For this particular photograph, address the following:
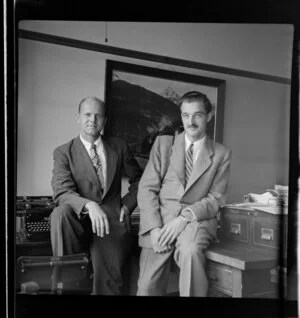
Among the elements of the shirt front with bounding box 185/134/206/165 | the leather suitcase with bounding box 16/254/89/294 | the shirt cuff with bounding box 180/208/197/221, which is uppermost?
the shirt front with bounding box 185/134/206/165

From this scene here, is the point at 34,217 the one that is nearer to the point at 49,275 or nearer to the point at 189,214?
the point at 49,275

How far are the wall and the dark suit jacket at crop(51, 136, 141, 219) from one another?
5 cm

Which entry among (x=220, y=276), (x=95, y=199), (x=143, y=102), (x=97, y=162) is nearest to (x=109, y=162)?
(x=97, y=162)

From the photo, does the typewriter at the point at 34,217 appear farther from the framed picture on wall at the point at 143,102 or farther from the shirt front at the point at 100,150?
the framed picture on wall at the point at 143,102

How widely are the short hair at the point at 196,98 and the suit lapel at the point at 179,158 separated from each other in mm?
147

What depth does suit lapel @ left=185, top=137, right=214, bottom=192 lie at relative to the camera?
68.1 inches

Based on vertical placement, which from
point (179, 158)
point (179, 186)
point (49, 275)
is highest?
point (179, 158)

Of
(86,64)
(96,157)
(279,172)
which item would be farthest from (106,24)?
(279,172)

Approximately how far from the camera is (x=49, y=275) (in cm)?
169

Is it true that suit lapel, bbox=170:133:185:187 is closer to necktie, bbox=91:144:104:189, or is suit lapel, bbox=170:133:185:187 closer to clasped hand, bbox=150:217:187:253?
clasped hand, bbox=150:217:187:253

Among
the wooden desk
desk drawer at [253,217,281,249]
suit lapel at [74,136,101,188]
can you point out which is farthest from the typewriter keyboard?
desk drawer at [253,217,281,249]

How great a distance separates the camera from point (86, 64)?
170cm

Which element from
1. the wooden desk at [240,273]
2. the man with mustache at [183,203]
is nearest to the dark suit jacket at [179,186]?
the man with mustache at [183,203]

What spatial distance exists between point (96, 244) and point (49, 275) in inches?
8.6
